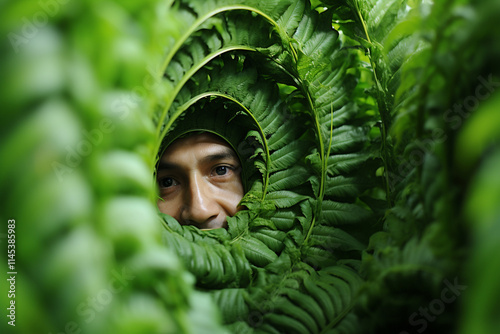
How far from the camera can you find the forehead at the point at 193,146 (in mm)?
656

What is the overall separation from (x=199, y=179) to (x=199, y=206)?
0.18 ft

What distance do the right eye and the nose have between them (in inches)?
1.4

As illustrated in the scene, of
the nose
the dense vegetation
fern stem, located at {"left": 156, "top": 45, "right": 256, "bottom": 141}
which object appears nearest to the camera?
the dense vegetation

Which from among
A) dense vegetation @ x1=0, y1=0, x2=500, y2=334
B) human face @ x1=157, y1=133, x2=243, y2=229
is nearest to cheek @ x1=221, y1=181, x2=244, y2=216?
human face @ x1=157, y1=133, x2=243, y2=229

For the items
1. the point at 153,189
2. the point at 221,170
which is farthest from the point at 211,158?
the point at 153,189

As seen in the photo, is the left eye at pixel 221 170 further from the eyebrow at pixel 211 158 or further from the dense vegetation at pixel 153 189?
the dense vegetation at pixel 153 189

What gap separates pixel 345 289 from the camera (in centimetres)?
39

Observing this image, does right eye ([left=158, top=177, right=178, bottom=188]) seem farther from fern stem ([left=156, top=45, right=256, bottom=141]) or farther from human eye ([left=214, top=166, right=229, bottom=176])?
fern stem ([left=156, top=45, right=256, bottom=141])

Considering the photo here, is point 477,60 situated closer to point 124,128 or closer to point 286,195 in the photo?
point 124,128

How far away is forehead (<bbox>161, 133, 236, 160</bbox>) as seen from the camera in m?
0.66

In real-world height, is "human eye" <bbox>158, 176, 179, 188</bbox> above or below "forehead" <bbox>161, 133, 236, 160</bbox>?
below

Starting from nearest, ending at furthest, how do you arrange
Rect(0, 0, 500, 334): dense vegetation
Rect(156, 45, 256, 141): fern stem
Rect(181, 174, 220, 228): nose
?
Rect(0, 0, 500, 334): dense vegetation → Rect(156, 45, 256, 141): fern stem → Rect(181, 174, 220, 228): nose

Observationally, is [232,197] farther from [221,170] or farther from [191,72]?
[191,72]

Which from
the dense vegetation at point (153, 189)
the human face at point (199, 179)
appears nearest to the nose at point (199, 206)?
the human face at point (199, 179)
